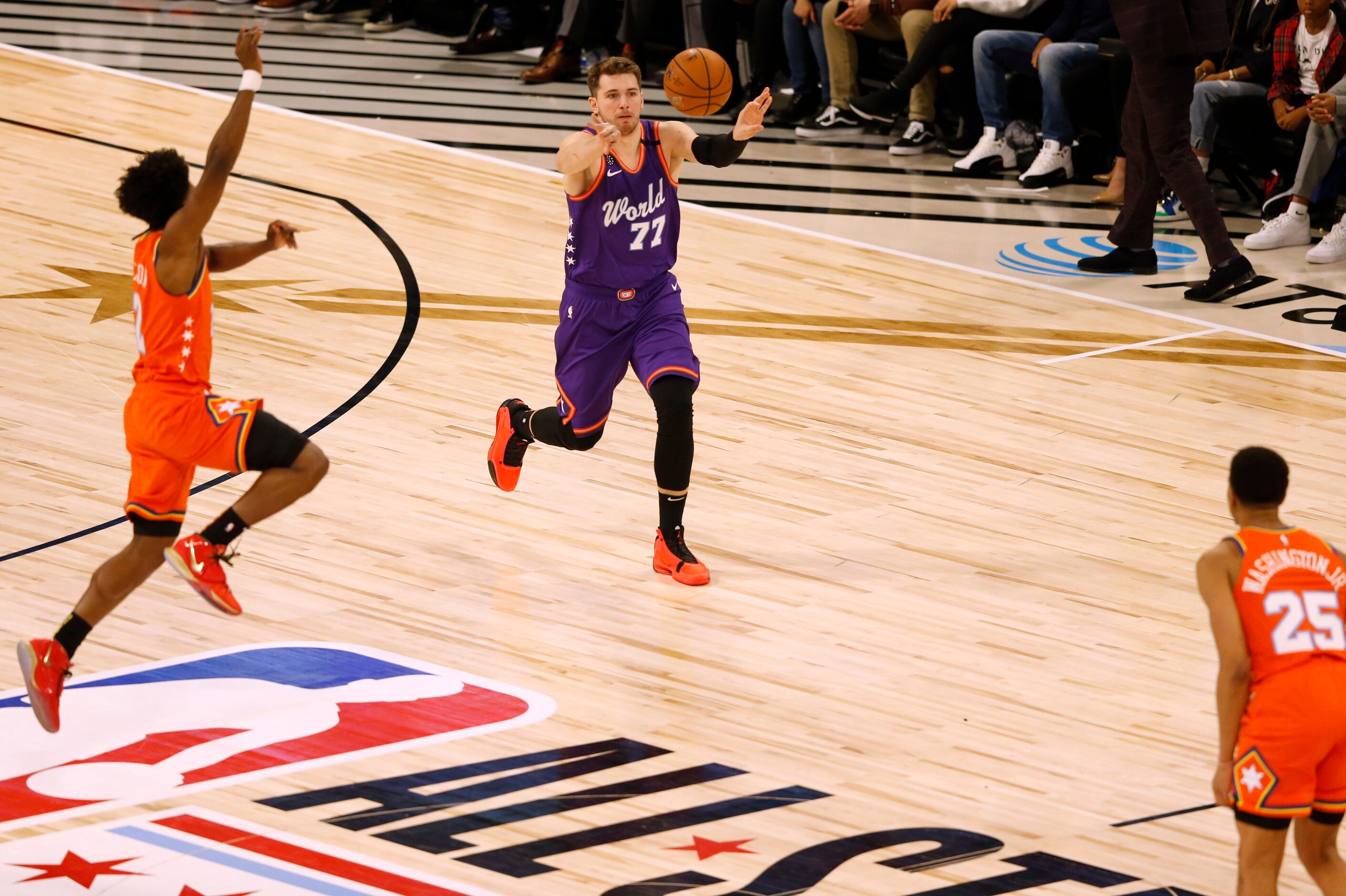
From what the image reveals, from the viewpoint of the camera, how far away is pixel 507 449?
20.0ft

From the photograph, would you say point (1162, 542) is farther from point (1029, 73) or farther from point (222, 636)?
point (1029, 73)

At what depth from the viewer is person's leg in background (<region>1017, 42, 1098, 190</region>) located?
1048 cm

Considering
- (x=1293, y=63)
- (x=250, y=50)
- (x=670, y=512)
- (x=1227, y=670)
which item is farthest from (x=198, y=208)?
(x=1293, y=63)

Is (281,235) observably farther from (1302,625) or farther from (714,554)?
(1302,625)

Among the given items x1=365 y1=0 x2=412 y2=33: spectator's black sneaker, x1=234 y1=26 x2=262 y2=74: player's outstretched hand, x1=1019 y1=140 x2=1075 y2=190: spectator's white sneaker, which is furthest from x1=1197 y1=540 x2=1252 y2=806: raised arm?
x1=365 y1=0 x2=412 y2=33: spectator's black sneaker

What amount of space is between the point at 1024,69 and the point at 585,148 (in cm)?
625

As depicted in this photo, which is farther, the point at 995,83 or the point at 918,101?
the point at 918,101

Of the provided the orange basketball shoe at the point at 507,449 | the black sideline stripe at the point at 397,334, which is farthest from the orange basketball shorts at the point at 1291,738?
the black sideline stripe at the point at 397,334

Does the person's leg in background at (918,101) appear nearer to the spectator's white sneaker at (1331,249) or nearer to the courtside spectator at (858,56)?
the courtside spectator at (858,56)

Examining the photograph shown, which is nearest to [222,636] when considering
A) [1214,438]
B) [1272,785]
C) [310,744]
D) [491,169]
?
[310,744]

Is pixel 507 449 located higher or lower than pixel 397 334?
lower

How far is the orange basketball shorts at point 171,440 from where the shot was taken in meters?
4.58

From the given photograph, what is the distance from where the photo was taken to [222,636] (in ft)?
16.8

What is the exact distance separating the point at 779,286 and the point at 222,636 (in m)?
4.41
